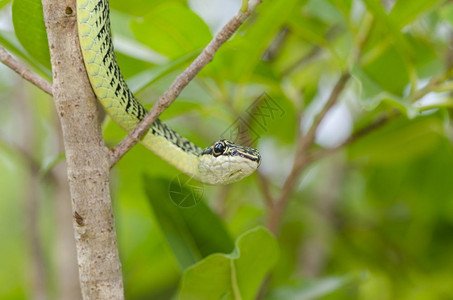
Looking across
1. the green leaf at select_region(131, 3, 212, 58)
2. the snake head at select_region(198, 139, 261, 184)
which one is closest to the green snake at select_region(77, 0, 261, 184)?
the snake head at select_region(198, 139, 261, 184)

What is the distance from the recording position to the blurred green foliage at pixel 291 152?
1.67 metres

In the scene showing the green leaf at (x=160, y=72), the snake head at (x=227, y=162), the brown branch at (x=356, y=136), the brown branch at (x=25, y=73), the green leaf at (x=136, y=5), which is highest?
the brown branch at (x=25, y=73)

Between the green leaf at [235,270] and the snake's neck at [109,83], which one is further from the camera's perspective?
the green leaf at [235,270]

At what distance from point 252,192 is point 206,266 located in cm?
141

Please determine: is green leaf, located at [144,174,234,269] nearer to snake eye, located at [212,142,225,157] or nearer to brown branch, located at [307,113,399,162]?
snake eye, located at [212,142,225,157]

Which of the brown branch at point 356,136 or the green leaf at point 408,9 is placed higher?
the green leaf at point 408,9

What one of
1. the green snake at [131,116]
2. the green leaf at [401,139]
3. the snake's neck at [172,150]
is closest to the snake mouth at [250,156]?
the green snake at [131,116]

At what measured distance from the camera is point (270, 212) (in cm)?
197

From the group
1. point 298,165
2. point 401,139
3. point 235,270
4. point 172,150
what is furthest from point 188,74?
point 401,139

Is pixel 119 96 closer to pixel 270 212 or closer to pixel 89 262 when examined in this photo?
pixel 89 262

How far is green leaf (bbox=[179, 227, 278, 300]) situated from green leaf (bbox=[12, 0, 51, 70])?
2.15 feet

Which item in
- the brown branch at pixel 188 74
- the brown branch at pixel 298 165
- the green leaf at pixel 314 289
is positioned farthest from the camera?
the brown branch at pixel 298 165

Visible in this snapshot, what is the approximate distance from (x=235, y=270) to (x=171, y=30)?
741mm

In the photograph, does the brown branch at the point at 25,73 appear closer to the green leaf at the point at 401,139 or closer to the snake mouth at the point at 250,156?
the snake mouth at the point at 250,156
